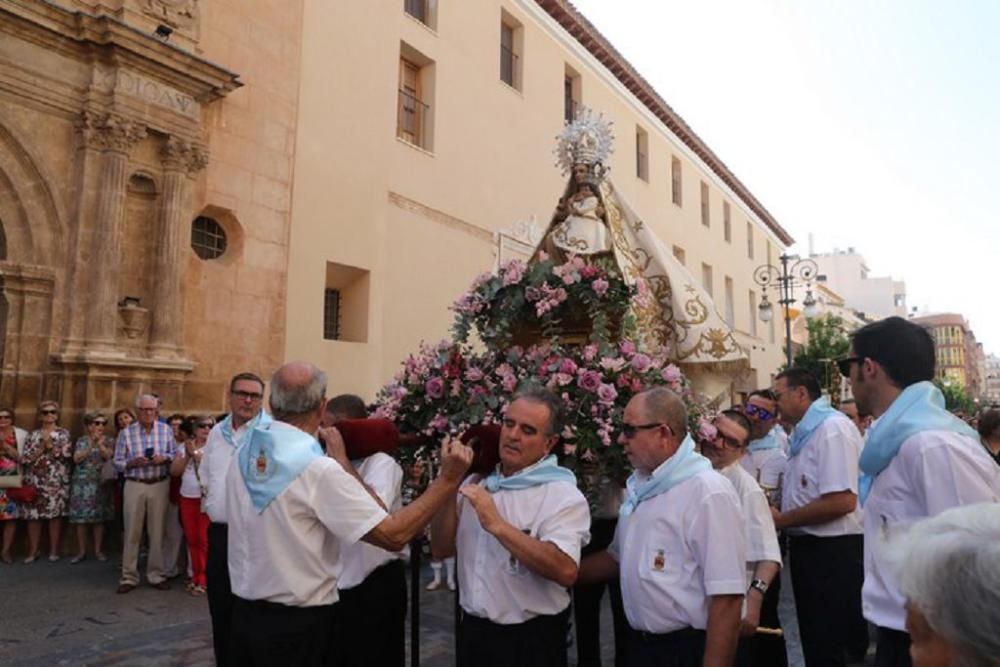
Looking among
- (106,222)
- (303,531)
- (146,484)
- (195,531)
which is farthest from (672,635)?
(106,222)

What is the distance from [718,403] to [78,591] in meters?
5.93

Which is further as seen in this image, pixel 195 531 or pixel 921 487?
pixel 195 531

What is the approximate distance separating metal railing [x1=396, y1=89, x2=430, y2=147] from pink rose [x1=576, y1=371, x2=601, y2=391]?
10385 millimetres

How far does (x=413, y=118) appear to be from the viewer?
13.4 m

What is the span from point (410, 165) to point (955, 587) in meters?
12.3

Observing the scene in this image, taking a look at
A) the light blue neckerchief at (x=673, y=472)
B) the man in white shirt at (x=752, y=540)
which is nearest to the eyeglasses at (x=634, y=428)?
the light blue neckerchief at (x=673, y=472)

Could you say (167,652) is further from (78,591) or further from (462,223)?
(462,223)

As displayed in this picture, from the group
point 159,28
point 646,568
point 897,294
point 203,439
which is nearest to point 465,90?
point 159,28

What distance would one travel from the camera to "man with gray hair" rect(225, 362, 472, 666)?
254cm

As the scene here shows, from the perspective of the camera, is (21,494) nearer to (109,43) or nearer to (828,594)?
(109,43)

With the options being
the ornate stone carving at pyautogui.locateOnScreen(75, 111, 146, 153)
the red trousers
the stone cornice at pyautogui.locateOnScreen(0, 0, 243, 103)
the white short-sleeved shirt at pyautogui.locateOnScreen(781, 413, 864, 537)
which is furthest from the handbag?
the white short-sleeved shirt at pyautogui.locateOnScreen(781, 413, 864, 537)

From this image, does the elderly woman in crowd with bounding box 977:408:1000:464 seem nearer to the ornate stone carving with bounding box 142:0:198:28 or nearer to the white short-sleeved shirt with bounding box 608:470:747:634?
the white short-sleeved shirt with bounding box 608:470:747:634

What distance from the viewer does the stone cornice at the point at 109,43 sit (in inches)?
311

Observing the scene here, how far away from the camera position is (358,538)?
2521 millimetres
